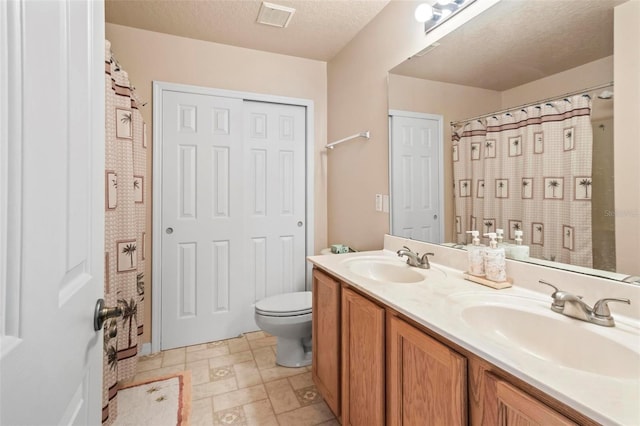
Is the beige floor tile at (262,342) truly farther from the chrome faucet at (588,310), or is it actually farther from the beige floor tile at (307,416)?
the chrome faucet at (588,310)

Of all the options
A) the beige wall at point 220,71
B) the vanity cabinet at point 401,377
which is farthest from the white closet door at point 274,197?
the vanity cabinet at point 401,377

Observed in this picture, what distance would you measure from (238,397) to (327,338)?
2.25 ft

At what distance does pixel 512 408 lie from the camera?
65 cm

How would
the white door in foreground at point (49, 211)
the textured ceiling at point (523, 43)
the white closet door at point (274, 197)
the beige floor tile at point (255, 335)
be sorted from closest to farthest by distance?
the white door in foreground at point (49, 211)
the textured ceiling at point (523, 43)
the beige floor tile at point (255, 335)
the white closet door at point (274, 197)

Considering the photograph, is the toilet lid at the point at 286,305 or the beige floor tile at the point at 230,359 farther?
the beige floor tile at the point at 230,359

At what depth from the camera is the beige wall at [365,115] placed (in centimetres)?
188

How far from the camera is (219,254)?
2.54 metres

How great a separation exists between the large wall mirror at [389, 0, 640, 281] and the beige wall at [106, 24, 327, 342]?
1.22m

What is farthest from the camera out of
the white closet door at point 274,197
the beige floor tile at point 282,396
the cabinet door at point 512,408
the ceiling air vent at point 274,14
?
the white closet door at point 274,197

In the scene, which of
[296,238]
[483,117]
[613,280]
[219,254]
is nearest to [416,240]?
[483,117]

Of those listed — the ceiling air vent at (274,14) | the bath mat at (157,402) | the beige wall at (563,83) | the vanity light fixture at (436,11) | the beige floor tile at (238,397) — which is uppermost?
the ceiling air vent at (274,14)

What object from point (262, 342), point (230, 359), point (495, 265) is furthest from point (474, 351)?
point (262, 342)

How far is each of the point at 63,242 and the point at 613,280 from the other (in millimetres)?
1386

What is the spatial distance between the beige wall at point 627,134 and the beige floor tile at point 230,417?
173 cm
